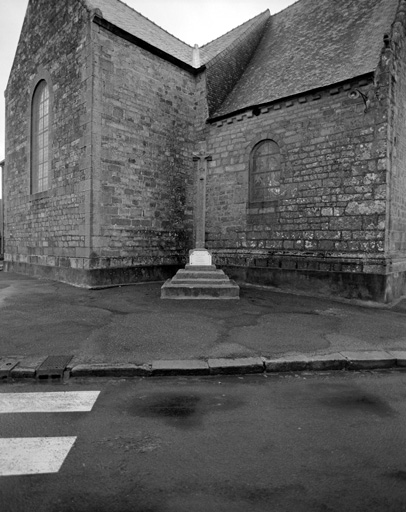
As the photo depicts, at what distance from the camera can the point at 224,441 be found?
8.78 ft

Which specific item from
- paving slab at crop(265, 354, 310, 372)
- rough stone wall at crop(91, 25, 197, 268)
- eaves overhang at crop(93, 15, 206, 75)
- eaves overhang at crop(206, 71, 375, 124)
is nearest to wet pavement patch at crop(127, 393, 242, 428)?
paving slab at crop(265, 354, 310, 372)

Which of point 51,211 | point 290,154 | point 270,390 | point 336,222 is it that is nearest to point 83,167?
point 51,211

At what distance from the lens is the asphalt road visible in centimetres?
204

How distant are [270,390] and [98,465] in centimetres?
193

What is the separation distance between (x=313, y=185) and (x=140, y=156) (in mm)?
5617

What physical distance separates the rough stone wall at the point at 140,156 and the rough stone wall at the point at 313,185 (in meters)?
1.51

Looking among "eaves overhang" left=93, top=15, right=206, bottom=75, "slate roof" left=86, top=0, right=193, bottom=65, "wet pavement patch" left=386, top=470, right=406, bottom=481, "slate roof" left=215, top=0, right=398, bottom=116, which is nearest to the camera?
"wet pavement patch" left=386, top=470, right=406, bottom=481

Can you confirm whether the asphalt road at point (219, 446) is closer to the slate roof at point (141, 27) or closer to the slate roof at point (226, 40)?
the slate roof at point (141, 27)

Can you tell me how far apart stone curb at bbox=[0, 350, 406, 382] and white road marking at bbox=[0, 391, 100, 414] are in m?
0.44

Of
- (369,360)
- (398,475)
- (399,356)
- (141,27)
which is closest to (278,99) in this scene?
(141,27)

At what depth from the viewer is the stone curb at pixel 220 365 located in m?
3.99

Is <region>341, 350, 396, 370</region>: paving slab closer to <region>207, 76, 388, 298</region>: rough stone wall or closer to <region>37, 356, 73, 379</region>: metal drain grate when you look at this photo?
<region>37, 356, 73, 379</region>: metal drain grate

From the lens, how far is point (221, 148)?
12.3 meters

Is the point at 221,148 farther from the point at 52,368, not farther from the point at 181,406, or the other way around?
the point at 181,406
